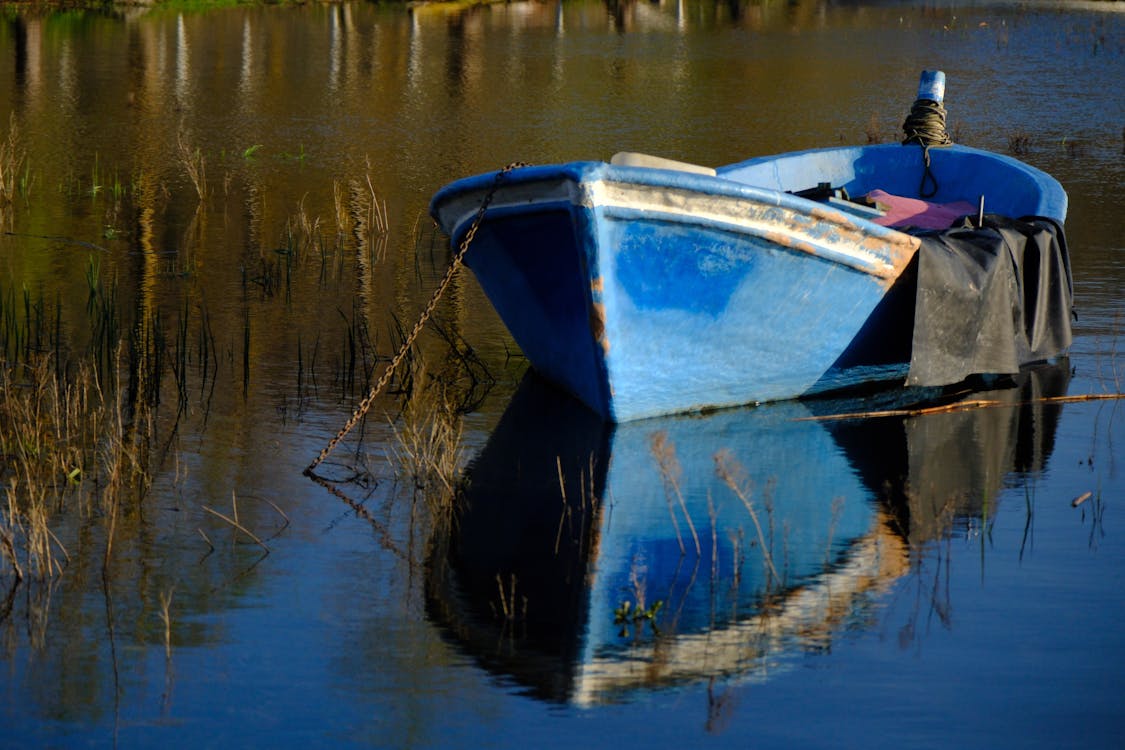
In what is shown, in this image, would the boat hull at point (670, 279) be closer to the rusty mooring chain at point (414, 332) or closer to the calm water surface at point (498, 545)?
the rusty mooring chain at point (414, 332)

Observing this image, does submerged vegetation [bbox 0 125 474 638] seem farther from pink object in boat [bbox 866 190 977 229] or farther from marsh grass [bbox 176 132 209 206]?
pink object in boat [bbox 866 190 977 229]

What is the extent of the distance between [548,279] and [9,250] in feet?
20.5

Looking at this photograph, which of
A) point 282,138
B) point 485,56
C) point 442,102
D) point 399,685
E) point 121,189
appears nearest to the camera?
point 399,685

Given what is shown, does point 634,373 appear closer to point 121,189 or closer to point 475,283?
point 475,283

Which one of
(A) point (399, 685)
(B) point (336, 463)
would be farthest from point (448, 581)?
(B) point (336, 463)

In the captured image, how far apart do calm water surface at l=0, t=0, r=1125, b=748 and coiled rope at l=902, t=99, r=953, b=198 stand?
1.35 meters

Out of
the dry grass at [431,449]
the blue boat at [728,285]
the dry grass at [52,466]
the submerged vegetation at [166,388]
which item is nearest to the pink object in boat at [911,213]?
the blue boat at [728,285]

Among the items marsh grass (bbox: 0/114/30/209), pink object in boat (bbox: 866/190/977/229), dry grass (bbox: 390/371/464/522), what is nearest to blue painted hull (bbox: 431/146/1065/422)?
dry grass (bbox: 390/371/464/522)

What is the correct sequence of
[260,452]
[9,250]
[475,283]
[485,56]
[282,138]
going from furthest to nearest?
1. [485,56]
2. [282,138]
3. [9,250]
4. [475,283]
5. [260,452]

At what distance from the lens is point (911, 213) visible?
1073 centimetres

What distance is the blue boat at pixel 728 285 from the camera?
25.9 ft

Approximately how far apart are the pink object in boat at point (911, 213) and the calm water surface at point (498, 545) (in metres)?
1.15

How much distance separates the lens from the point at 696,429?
8.46 m

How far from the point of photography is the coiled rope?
12.2 m
